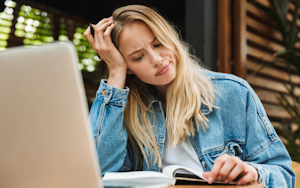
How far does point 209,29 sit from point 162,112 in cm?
103

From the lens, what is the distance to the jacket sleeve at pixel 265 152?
772 millimetres

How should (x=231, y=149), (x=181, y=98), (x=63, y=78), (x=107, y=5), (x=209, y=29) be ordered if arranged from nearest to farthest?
(x=63, y=78) < (x=231, y=149) < (x=181, y=98) < (x=209, y=29) < (x=107, y=5)

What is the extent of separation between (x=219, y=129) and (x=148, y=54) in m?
0.41

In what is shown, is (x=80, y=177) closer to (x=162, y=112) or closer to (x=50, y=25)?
(x=162, y=112)

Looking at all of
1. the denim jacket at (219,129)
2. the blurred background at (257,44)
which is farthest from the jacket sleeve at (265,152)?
the blurred background at (257,44)

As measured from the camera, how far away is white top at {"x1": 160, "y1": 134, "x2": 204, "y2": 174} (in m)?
1.09

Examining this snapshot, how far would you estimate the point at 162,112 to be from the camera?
1.19 m

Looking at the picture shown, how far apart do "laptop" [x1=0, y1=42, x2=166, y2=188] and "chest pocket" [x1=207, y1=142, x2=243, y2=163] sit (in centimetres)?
57

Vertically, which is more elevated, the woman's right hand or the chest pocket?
the woman's right hand

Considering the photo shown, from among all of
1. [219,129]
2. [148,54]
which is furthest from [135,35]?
[219,129]

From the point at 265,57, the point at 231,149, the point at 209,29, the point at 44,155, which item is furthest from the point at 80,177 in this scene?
the point at 265,57

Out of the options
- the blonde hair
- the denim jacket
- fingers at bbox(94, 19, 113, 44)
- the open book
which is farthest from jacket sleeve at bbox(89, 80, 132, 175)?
the open book

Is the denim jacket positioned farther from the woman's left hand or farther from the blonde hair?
the woman's left hand

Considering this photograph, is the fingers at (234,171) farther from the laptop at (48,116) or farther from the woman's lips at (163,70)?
the woman's lips at (163,70)
